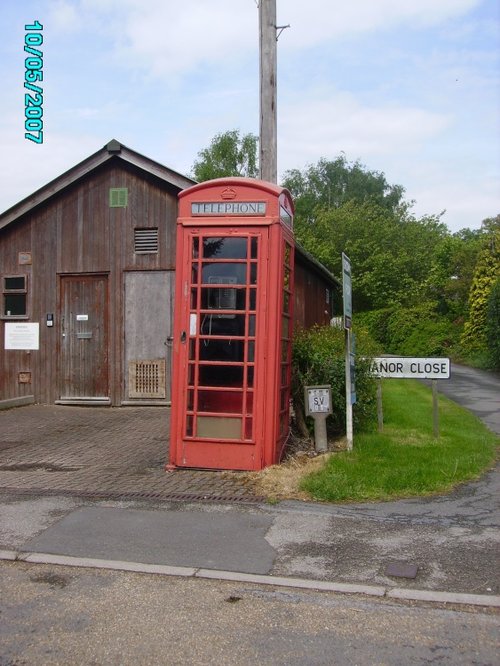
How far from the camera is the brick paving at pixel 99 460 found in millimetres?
6914

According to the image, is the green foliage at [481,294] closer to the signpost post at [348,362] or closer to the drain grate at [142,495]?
the signpost post at [348,362]

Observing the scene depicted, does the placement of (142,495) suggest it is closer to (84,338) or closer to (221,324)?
(221,324)

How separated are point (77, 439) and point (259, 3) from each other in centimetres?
694

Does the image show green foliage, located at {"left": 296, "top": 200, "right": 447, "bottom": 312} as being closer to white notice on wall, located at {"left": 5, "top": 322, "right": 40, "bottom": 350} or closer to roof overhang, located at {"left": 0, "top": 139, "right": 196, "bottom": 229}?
roof overhang, located at {"left": 0, "top": 139, "right": 196, "bottom": 229}

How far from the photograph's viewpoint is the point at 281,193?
763cm

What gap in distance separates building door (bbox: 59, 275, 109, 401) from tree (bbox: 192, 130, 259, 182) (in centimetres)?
3763

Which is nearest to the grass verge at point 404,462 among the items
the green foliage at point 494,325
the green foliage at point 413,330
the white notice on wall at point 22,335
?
the white notice on wall at point 22,335

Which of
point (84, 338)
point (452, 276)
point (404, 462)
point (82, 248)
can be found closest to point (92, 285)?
point (82, 248)

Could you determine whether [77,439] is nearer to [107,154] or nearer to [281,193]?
[281,193]

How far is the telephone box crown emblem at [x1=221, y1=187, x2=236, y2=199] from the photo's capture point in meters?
7.57

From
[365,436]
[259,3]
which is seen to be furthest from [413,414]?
[259,3]

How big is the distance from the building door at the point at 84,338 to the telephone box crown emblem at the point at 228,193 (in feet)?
22.0

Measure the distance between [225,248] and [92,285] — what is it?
6.95 metres
